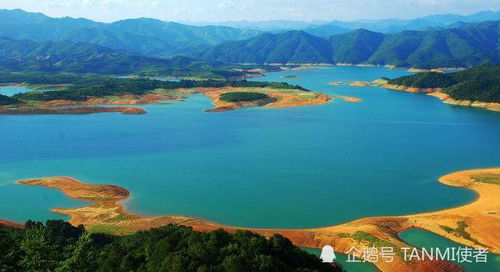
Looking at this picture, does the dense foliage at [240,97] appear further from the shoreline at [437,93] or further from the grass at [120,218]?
the grass at [120,218]

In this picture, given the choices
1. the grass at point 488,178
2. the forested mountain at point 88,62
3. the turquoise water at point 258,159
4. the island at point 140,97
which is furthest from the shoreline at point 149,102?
the grass at point 488,178

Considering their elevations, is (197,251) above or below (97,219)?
above

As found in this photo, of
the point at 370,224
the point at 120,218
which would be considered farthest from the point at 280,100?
the point at 370,224

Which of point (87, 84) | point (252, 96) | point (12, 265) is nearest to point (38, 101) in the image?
point (87, 84)

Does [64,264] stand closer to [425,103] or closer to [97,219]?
[97,219]

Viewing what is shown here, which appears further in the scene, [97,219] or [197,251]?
[97,219]

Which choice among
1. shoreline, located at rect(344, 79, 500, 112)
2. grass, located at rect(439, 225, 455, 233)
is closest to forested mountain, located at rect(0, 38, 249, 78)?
shoreline, located at rect(344, 79, 500, 112)

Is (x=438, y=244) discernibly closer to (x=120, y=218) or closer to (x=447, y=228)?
(x=447, y=228)
